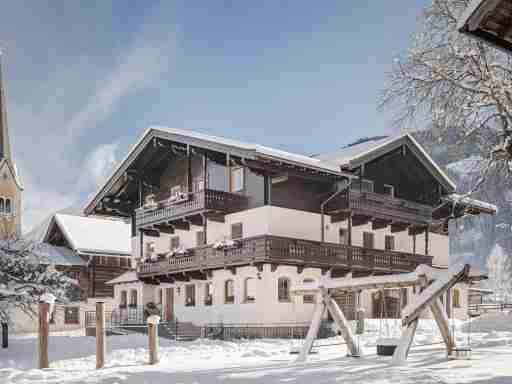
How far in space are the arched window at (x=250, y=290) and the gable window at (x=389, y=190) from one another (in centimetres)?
1015

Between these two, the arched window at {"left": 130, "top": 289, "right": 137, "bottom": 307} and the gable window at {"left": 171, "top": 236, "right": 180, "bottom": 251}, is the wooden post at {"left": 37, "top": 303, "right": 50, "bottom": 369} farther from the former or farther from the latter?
the arched window at {"left": 130, "top": 289, "right": 137, "bottom": 307}

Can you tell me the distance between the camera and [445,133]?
56.7 ft

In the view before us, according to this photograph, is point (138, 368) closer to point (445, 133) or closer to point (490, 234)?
point (445, 133)

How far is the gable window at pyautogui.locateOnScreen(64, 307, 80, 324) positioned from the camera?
1774 inches

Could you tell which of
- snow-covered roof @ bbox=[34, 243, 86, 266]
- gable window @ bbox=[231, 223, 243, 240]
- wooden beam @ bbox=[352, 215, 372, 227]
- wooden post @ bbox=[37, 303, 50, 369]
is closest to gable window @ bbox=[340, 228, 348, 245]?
wooden beam @ bbox=[352, 215, 372, 227]

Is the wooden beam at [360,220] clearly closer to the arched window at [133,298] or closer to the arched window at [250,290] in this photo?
the arched window at [250,290]

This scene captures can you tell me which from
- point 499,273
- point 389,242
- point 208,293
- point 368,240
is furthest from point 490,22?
point 499,273

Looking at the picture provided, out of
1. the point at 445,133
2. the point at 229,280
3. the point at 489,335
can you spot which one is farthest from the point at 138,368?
the point at 229,280

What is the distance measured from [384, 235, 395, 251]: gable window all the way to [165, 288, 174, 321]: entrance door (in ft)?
40.5

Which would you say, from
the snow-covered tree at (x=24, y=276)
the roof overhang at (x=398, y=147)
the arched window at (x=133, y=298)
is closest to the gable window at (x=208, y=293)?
the arched window at (x=133, y=298)

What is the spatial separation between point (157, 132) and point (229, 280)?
8.81 metres

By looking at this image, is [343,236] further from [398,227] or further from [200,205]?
[200,205]

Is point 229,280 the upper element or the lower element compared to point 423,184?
lower

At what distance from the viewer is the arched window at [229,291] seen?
109ft
